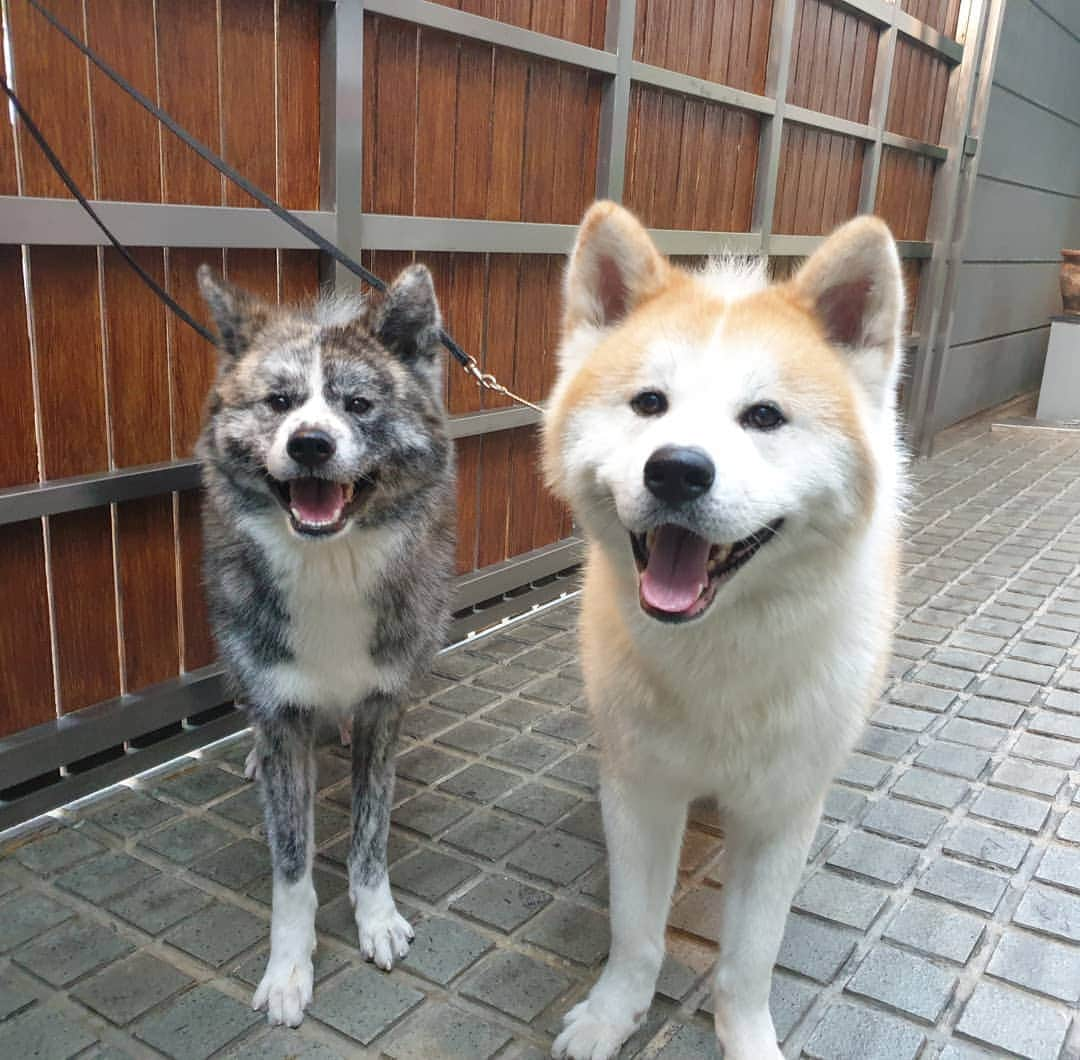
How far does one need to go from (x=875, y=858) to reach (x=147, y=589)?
7.37ft

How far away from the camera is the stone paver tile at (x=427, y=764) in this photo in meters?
2.96

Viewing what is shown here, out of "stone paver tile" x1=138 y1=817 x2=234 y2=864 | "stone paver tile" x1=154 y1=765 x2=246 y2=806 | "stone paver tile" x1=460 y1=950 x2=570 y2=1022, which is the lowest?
"stone paver tile" x1=154 y1=765 x2=246 y2=806

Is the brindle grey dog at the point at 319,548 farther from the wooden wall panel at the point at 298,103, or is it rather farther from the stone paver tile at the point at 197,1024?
the wooden wall panel at the point at 298,103

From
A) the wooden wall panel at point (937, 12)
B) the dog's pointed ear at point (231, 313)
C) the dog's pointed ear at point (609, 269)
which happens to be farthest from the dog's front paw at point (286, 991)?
the wooden wall panel at point (937, 12)

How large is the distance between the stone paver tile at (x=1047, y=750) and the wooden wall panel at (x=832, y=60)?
13.7ft

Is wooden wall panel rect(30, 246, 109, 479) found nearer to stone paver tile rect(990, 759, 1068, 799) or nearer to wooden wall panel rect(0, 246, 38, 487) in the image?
wooden wall panel rect(0, 246, 38, 487)

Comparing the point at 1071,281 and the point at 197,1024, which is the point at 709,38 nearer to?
the point at 197,1024

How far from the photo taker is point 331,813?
2.75 m

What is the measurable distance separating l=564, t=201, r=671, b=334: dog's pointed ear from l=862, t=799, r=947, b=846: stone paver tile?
1767mm

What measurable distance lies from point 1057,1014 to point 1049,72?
10.1m

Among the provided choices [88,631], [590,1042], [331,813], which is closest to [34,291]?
[88,631]

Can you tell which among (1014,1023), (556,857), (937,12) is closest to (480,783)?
(556,857)

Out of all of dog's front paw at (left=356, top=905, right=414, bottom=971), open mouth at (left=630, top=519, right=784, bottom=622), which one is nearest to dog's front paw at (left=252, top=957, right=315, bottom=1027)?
dog's front paw at (left=356, top=905, right=414, bottom=971)

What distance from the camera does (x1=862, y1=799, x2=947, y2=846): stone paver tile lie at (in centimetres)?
273
